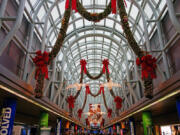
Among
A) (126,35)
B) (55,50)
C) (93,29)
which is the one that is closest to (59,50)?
(55,50)

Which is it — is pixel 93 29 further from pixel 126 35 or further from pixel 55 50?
pixel 126 35

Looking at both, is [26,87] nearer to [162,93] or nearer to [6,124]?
[6,124]

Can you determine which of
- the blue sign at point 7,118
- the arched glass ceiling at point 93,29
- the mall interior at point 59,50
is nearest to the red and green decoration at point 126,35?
the mall interior at point 59,50

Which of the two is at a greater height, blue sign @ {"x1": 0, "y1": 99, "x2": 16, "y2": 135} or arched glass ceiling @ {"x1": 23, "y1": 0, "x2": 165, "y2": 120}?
arched glass ceiling @ {"x1": 23, "y1": 0, "x2": 165, "y2": 120}

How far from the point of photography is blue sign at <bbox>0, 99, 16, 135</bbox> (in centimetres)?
777

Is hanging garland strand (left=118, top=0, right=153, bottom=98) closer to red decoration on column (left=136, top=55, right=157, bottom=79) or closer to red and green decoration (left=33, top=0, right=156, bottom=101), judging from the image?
red and green decoration (left=33, top=0, right=156, bottom=101)

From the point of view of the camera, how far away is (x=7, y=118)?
8.07 meters

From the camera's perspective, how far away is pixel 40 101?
445 inches

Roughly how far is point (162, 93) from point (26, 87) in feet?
24.5

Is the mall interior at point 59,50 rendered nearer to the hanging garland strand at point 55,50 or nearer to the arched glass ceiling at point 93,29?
the hanging garland strand at point 55,50

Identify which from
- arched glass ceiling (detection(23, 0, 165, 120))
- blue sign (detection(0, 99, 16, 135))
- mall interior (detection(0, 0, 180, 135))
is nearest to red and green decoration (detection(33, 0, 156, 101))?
mall interior (detection(0, 0, 180, 135))

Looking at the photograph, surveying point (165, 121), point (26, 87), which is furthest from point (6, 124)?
point (165, 121)

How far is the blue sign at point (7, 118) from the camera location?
7.77 metres

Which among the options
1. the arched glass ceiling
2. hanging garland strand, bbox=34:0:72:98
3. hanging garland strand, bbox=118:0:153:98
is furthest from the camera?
the arched glass ceiling
